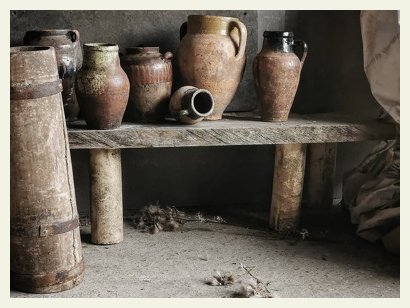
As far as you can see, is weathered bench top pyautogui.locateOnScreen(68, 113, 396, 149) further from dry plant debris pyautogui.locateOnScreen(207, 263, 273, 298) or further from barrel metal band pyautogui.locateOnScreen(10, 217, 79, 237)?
dry plant debris pyautogui.locateOnScreen(207, 263, 273, 298)

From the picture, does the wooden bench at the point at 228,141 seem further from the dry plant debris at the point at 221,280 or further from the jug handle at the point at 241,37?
the dry plant debris at the point at 221,280

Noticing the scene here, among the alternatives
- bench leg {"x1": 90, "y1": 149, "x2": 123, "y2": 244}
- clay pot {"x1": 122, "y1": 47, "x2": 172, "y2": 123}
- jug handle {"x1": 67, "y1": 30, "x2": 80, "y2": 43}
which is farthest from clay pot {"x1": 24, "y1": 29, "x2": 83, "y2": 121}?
bench leg {"x1": 90, "y1": 149, "x2": 123, "y2": 244}

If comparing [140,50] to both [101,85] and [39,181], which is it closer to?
[101,85]

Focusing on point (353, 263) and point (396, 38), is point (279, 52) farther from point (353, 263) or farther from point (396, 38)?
point (353, 263)

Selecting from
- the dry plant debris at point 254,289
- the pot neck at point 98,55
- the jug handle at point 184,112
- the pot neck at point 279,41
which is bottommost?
the dry plant debris at point 254,289

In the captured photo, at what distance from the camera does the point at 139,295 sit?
260 cm

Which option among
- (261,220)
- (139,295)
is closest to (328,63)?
(261,220)

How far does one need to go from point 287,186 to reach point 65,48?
1329 mm

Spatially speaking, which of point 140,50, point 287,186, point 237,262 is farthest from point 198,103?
point 237,262

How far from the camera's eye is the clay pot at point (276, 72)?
10.2 ft

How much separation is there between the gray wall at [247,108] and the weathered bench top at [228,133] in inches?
18.7

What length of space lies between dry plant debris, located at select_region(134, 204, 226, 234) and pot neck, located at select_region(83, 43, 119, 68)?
3.13ft

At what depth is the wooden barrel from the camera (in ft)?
7.96

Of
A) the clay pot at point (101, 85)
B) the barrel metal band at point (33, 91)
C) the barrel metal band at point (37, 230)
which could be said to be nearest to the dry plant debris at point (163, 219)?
the clay pot at point (101, 85)
